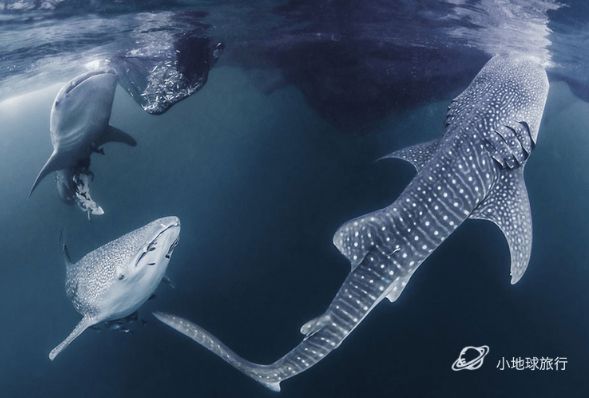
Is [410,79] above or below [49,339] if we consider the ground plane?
above

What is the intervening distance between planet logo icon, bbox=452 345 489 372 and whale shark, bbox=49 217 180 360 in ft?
22.0

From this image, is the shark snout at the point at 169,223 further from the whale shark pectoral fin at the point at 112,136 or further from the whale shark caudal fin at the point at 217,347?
the whale shark pectoral fin at the point at 112,136

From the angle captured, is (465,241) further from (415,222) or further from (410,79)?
(415,222)

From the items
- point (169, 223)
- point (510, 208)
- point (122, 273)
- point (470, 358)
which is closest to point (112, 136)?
point (169, 223)

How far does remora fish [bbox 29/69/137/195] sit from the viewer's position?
5.53 metres

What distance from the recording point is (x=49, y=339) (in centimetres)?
1295

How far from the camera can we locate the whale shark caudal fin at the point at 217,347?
3.97 m

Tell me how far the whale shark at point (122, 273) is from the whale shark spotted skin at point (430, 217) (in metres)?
0.95

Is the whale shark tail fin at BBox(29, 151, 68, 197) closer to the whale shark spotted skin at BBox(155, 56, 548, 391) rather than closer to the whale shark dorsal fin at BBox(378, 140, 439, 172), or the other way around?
the whale shark spotted skin at BBox(155, 56, 548, 391)

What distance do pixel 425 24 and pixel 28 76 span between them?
11326 millimetres

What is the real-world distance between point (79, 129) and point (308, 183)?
536cm

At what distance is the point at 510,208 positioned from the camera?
510 cm

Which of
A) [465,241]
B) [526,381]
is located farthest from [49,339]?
[526,381]

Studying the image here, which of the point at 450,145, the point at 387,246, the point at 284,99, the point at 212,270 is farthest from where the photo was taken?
the point at 284,99
